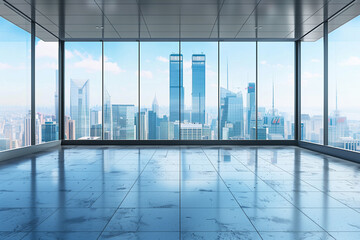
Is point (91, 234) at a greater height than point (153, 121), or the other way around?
point (153, 121)

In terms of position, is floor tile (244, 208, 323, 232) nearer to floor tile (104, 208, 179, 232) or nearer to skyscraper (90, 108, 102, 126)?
floor tile (104, 208, 179, 232)

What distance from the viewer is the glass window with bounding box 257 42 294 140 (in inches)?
383

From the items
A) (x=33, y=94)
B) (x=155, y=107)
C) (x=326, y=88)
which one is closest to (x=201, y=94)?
(x=155, y=107)

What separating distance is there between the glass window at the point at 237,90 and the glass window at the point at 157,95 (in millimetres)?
1712

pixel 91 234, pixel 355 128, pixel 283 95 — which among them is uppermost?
pixel 283 95

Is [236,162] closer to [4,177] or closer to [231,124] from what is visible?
[231,124]

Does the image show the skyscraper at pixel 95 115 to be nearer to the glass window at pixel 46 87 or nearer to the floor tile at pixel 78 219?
the glass window at pixel 46 87

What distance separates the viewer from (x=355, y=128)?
22.1 ft

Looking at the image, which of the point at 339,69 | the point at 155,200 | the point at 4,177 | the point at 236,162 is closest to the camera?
the point at 155,200

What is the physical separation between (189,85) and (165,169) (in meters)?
5.06

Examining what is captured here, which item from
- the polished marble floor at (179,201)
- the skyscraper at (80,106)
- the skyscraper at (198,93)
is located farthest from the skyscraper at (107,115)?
the polished marble floor at (179,201)

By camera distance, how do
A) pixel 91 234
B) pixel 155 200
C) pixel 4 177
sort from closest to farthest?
1. pixel 91 234
2. pixel 155 200
3. pixel 4 177

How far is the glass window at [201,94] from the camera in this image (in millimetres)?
9641

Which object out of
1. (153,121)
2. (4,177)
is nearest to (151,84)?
(153,121)
